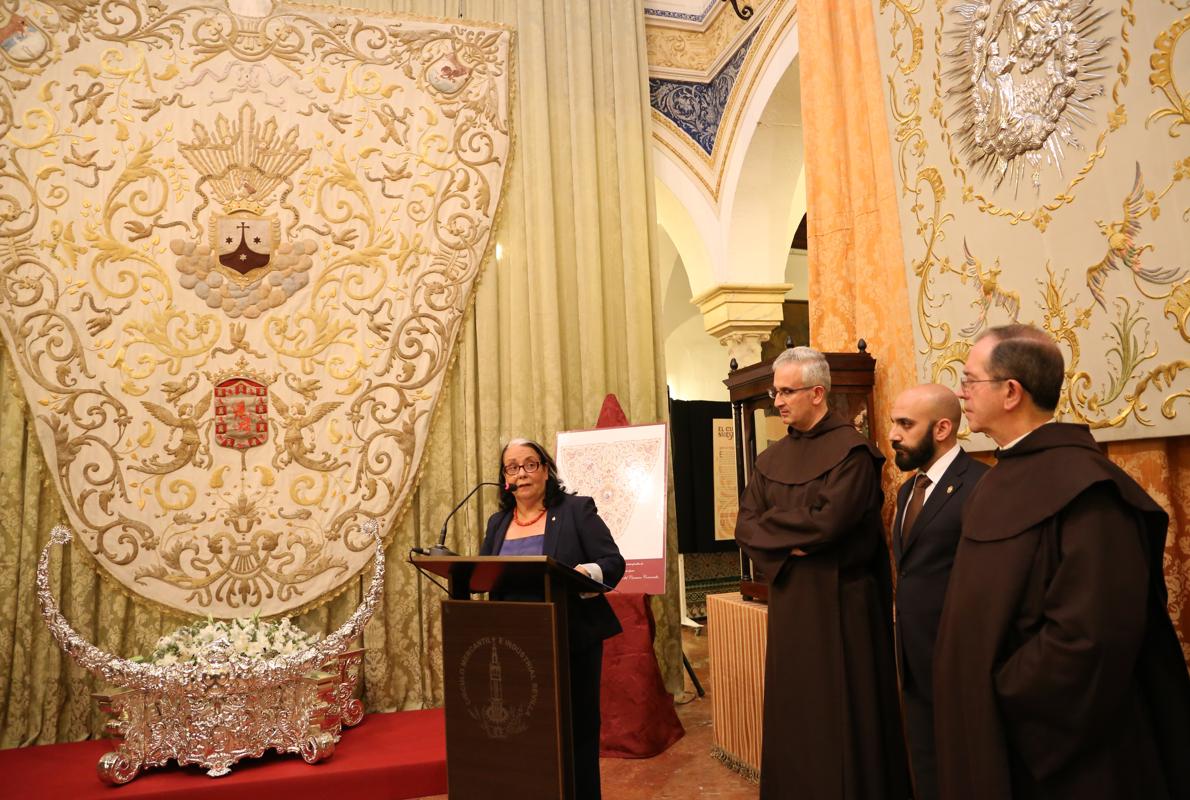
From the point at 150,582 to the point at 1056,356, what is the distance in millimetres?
4358

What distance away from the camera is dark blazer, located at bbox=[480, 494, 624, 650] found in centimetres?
270

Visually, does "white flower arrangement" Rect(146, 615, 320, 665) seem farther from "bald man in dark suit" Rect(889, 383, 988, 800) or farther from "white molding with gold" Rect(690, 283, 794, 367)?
"white molding with gold" Rect(690, 283, 794, 367)

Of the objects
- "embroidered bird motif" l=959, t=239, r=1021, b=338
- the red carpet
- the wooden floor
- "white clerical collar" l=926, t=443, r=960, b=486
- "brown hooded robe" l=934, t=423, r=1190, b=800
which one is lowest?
the wooden floor

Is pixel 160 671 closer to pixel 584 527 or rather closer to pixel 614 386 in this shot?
pixel 584 527

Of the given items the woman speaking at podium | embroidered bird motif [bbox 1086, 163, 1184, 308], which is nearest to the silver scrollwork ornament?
the woman speaking at podium

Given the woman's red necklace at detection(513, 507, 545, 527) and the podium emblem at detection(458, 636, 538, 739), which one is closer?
the podium emblem at detection(458, 636, 538, 739)

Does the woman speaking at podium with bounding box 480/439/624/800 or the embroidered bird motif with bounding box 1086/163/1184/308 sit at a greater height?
the embroidered bird motif with bounding box 1086/163/1184/308

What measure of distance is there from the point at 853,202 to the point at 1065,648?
2706mm

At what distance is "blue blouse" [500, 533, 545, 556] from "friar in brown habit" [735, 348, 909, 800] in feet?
2.32

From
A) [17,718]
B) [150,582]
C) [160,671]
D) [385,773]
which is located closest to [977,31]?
[385,773]

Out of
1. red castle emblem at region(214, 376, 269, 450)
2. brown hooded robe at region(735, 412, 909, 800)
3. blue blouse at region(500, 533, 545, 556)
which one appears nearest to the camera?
brown hooded robe at region(735, 412, 909, 800)

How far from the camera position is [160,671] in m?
3.53

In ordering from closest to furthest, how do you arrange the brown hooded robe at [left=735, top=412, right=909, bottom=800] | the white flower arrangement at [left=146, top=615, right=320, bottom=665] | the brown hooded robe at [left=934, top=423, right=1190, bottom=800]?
the brown hooded robe at [left=934, top=423, right=1190, bottom=800], the brown hooded robe at [left=735, top=412, right=909, bottom=800], the white flower arrangement at [left=146, top=615, right=320, bottom=665]

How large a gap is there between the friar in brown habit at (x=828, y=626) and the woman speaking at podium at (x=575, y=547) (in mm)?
534
